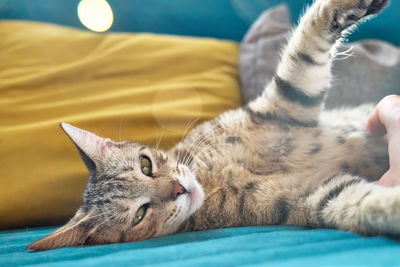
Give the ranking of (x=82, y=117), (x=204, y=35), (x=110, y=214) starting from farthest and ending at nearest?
(x=204, y=35), (x=82, y=117), (x=110, y=214)

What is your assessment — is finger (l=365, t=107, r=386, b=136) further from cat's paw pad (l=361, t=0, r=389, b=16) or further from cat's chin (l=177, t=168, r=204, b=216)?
cat's chin (l=177, t=168, r=204, b=216)

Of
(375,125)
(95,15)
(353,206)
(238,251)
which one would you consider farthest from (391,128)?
(95,15)

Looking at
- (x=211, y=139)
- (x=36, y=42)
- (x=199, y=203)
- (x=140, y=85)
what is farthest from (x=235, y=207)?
(x=36, y=42)

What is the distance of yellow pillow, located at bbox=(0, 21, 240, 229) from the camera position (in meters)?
1.01

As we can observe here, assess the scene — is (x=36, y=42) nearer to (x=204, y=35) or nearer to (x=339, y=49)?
(x=204, y=35)

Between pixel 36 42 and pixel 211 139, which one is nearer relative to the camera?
pixel 211 139

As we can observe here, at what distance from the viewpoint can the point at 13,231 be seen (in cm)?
97

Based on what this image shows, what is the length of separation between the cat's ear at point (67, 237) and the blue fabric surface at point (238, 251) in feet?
0.09

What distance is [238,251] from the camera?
607 mm

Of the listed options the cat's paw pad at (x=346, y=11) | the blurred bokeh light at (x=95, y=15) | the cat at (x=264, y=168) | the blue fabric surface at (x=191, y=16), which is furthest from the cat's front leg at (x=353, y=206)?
the blurred bokeh light at (x=95, y=15)

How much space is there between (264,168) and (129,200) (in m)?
0.38

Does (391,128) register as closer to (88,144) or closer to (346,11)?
(346,11)

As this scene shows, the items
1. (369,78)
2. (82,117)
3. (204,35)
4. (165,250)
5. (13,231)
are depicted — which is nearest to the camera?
(165,250)

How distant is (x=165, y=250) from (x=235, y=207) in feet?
1.01
